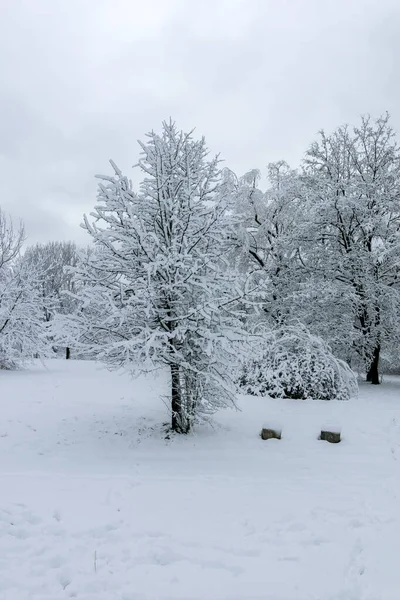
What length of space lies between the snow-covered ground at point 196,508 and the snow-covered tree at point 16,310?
751 centimetres

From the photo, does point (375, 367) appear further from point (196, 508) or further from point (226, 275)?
point (196, 508)

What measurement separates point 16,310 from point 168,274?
1172 centimetres

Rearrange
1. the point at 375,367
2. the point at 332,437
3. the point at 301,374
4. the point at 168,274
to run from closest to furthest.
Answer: the point at 168,274 < the point at 332,437 < the point at 301,374 < the point at 375,367

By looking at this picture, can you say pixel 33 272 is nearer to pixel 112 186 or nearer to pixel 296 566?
pixel 112 186

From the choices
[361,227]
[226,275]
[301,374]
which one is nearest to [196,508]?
[226,275]

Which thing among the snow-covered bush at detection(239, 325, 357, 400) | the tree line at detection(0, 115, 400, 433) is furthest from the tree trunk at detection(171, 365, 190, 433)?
the snow-covered bush at detection(239, 325, 357, 400)

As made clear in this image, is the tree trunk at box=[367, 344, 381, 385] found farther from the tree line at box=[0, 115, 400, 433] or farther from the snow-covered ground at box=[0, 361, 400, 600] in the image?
the snow-covered ground at box=[0, 361, 400, 600]

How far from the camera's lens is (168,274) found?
6816 mm

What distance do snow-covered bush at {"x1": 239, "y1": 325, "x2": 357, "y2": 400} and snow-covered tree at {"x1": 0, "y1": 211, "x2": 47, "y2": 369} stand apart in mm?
8685

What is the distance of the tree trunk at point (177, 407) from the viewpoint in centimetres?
742

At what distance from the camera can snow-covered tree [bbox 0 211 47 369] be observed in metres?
16.1

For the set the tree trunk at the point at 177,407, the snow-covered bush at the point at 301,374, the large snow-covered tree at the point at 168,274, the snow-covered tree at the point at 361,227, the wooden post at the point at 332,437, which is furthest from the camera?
the snow-covered tree at the point at 361,227

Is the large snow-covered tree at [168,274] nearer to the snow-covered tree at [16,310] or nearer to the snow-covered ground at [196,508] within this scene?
the snow-covered ground at [196,508]

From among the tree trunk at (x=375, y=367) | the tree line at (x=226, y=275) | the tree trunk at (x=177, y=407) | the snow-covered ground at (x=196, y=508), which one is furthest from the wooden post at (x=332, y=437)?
the tree trunk at (x=375, y=367)
